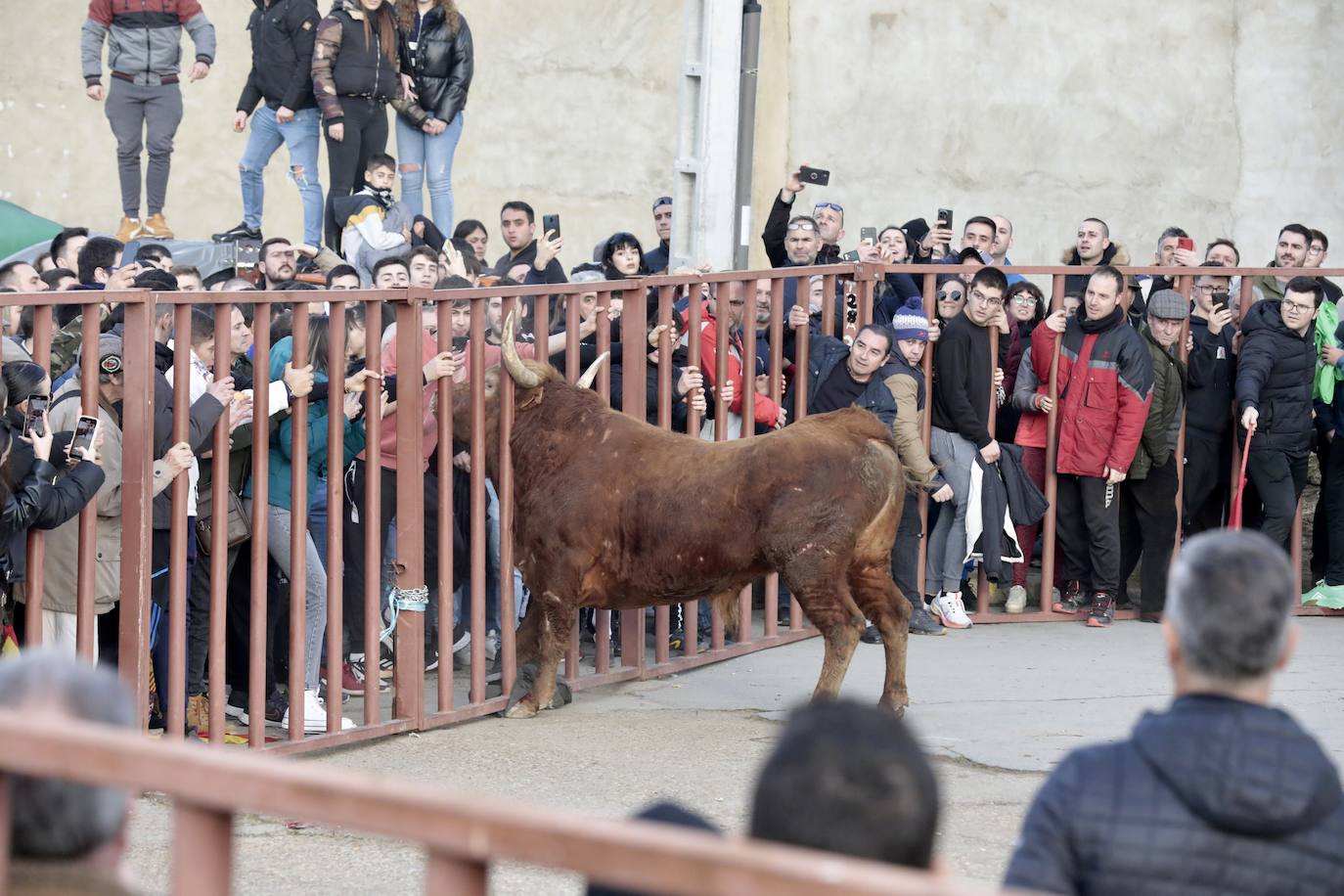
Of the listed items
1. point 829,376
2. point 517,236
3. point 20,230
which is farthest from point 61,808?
point 20,230

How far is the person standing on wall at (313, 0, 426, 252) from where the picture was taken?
1173cm

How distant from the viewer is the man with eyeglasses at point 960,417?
380 inches

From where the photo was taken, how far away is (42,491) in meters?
5.84

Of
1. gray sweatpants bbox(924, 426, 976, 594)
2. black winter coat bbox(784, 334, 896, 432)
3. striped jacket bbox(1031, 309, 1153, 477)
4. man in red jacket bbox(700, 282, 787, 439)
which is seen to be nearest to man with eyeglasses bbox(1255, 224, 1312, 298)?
striped jacket bbox(1031, 309, 1153, 477)

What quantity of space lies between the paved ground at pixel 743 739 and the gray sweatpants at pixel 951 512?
0.36 m

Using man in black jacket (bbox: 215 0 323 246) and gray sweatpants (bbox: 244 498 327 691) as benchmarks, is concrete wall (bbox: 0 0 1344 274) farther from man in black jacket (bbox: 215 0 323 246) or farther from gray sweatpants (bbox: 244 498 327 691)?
gray sweatpants (bbox: 244 498 327 691)

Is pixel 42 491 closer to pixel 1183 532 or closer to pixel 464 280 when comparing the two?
pixel 464 280

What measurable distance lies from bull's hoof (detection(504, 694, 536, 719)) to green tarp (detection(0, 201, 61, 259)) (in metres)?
6.32

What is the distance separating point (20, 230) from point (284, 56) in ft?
7.61

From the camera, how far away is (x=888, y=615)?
25.3 feet

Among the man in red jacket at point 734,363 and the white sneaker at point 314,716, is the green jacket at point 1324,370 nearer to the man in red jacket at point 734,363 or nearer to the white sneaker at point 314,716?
the man in red jacket at point 734,363

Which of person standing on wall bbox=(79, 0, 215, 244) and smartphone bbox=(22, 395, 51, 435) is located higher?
person standing on wall bbox=(79, 0, 215, 244)

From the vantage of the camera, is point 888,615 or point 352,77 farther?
point 352,77

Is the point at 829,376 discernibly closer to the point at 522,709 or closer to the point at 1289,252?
the point at 522,709
